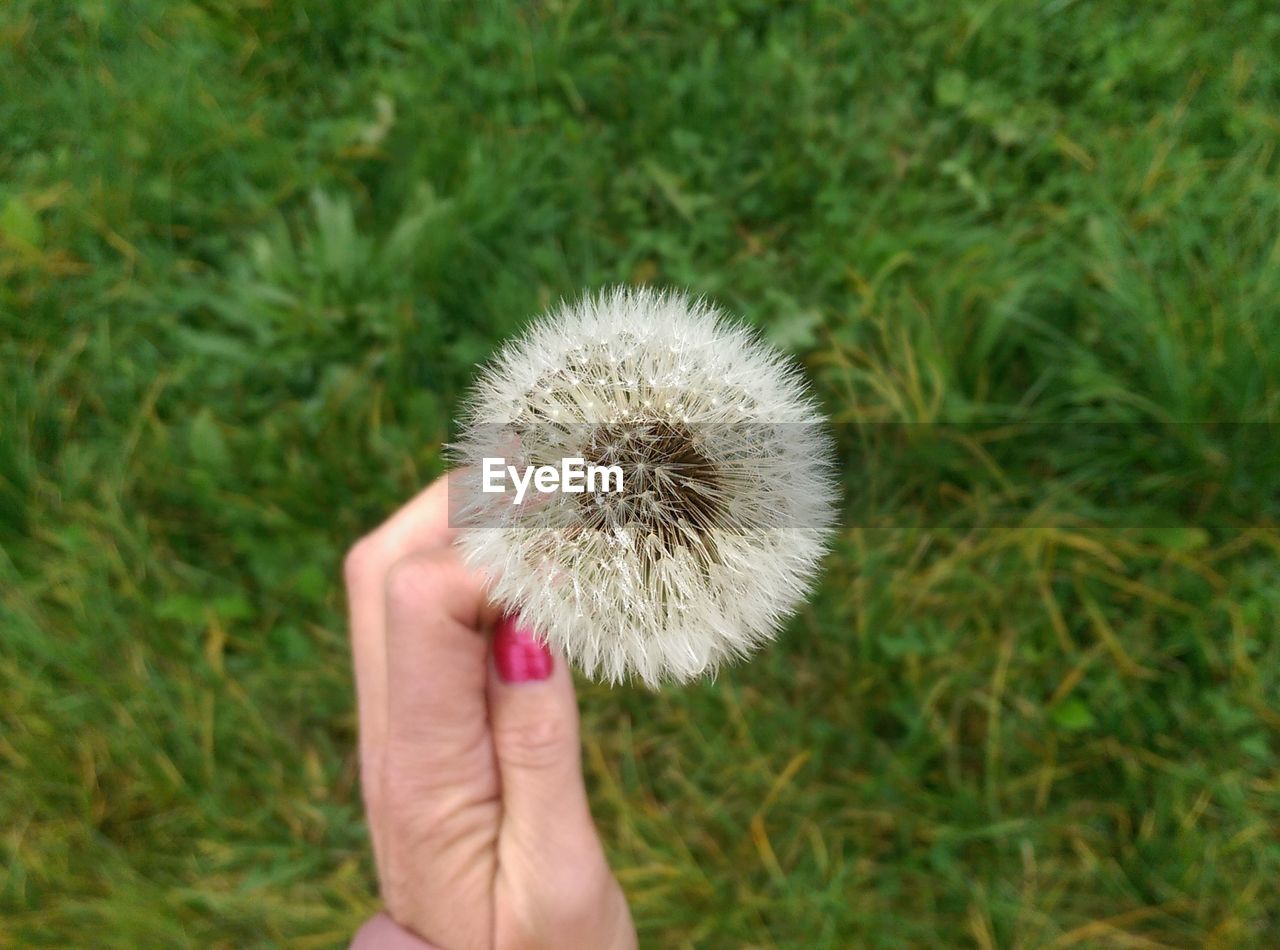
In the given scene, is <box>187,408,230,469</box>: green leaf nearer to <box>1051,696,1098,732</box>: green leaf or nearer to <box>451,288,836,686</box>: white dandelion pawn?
<box>451,288,836,686</box>: white dandelion pawn

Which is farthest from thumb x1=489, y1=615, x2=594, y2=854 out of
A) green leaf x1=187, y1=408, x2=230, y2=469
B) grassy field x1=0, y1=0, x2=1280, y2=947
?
green leaf x1=187, y1=408, x2=230, y2=469

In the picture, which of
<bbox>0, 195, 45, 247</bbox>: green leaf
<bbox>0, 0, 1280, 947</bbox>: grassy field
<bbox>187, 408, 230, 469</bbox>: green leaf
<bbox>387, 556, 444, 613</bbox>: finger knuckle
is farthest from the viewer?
<bbox>0, 195, 45, 247</bbox>: green leaf

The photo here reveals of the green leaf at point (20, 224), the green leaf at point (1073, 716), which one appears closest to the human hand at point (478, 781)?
the green leaf at point (1073, 716)

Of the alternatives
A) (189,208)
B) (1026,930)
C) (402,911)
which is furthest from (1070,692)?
(189,208)

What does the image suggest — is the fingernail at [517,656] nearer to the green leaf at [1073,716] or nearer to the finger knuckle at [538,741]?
the finger knuckle at [538,741]

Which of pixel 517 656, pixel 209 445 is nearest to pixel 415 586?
pixel 517 656

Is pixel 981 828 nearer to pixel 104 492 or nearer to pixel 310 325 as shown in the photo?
pixel 310 325

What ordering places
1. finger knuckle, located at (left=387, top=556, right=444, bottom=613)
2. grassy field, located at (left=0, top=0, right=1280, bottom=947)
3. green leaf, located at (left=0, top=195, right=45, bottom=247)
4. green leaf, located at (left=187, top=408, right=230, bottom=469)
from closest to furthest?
finger knuckle, located at (left=387, top=556, right=444, bottom=613), grassy field, located at (left=0, top=0, right=1280, bottom=947), green leaf, located at (left=187, top=408, right=230, bottom=469), green leaf, located at (left=0, top=195, right=45, bottom=247)

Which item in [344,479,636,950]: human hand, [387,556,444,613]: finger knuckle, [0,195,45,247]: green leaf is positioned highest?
[0,195,45,247]: green leaf

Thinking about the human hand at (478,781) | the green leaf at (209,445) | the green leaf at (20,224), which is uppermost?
the green leaf at (20,224)
